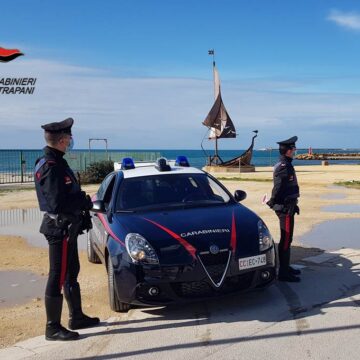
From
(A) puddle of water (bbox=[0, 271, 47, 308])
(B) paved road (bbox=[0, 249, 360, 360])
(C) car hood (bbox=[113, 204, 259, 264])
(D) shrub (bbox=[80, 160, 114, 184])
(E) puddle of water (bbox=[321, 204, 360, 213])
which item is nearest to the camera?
(B) paved road (bbox=[0, 249, 360, 360])

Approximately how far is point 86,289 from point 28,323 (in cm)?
125

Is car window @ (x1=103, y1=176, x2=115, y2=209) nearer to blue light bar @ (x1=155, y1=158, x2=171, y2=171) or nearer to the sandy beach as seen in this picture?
blue light bar @ (x1=155, y1=158, x2=171, y2=171)

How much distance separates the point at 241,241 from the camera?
530 centimetres

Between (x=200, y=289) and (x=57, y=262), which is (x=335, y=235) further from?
(x=57, y=262)

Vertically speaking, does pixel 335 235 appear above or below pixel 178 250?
below

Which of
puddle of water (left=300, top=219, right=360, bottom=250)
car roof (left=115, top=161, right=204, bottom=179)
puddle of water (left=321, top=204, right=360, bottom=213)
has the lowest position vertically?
puddle of water (left=300, top=219, right=360, bottom=250)

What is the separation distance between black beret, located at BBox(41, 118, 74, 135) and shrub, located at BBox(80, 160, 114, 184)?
21.2m

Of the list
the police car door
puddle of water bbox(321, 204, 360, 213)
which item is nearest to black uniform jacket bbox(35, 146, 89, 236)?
the police car door

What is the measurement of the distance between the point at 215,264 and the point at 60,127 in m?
1.97

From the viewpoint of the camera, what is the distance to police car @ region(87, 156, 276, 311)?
5012 mm

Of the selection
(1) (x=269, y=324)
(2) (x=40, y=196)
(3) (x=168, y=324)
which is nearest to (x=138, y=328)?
(3) (x=168, y=324)

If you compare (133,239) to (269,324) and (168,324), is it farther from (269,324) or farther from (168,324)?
(269,324)

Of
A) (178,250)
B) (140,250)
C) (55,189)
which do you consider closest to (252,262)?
(178,250)

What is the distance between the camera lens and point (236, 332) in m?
4.71
